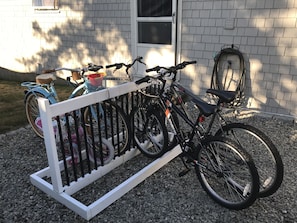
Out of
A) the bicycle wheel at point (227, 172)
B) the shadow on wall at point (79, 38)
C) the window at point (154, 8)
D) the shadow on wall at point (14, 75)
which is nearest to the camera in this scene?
the bicycle wheel at point (227, 172)

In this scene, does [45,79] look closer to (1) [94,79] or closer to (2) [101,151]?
(1) [94,79]

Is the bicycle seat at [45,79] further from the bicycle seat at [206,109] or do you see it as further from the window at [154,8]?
the window at [154,8]

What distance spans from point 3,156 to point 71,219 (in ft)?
4.74

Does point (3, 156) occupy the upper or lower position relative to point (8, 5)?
→ lower

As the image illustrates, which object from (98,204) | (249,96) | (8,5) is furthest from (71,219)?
(8,5)

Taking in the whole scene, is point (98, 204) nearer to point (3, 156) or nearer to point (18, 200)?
point (18, 200)

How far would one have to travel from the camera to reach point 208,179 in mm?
2459

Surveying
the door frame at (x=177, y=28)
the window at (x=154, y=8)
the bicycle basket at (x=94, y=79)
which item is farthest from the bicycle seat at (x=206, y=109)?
the window at (x=154, y=8)

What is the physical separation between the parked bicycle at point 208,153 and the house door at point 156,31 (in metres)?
2.13

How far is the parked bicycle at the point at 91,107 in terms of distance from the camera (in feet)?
8.92

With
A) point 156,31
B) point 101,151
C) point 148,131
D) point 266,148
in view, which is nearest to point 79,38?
point 156,31

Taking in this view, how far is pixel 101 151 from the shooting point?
8.51ft

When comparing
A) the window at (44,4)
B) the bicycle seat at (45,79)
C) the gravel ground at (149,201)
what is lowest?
the gravel ground at (149,201)

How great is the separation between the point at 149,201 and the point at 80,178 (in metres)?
0.66
